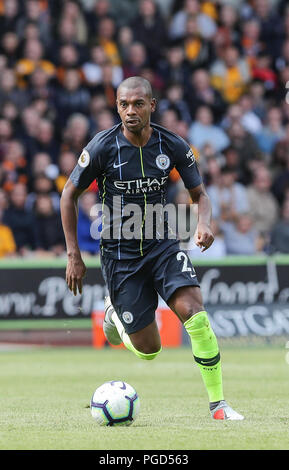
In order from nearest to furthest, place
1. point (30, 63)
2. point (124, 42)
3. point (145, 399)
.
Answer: point (145, 399) < point (30, 63) < point (124, 42)

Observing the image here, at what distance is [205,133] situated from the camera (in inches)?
730

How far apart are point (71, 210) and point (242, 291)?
8698 millimetres

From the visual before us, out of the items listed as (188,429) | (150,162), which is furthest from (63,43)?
(188,429)

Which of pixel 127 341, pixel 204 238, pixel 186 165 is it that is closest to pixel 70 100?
pixel 127 341

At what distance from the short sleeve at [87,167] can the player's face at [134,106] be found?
Result: 0.32 meters

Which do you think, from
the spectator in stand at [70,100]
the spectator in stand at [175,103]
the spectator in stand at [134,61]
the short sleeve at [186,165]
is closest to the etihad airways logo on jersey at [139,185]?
the short sleeve at [186,165]

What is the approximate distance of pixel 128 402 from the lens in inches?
287

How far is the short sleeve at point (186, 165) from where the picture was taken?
7816 mm

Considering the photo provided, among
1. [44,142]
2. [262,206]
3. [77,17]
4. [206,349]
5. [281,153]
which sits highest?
[77,17]

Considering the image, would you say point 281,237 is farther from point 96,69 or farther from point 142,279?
point 142,279

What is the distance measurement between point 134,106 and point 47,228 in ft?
27.9

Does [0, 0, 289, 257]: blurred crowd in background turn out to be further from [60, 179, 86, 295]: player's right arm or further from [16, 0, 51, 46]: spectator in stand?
[60, 179, 86, 295]: player's right arm

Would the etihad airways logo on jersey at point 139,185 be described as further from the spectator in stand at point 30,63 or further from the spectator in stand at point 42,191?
the spectator in stand at point 30,63

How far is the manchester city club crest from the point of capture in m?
7.73
